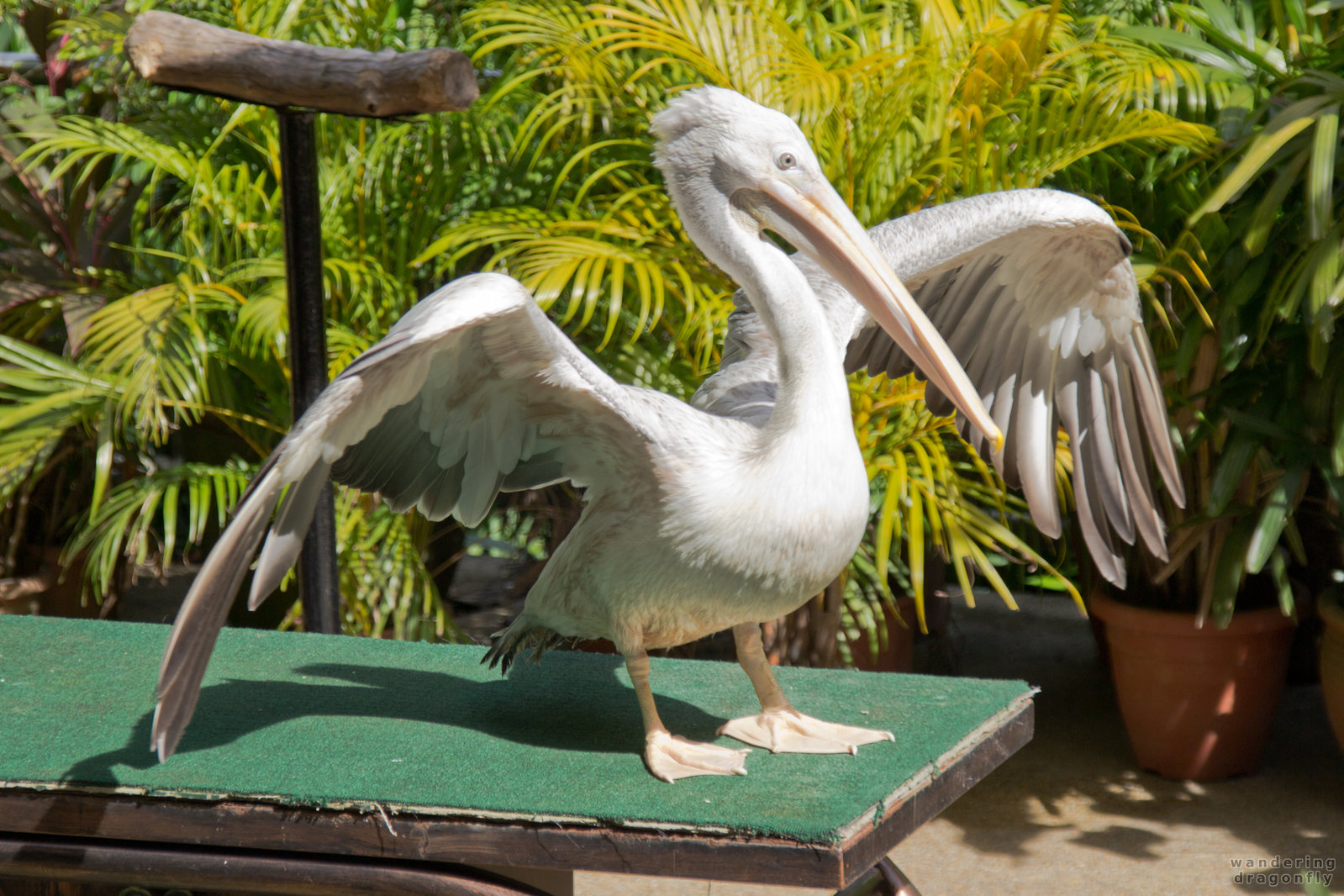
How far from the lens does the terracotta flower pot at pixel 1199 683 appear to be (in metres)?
3.60

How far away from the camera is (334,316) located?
149 inches

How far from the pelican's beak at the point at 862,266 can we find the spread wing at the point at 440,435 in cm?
35

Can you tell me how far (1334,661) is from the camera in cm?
345

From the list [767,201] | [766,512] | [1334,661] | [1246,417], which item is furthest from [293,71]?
[1334,661]

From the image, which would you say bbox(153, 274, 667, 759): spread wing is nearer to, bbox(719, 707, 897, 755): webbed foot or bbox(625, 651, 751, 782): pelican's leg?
bbox(625, 651, 751, 782): pelican's leg

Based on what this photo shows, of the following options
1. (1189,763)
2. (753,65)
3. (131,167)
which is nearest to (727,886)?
(1189,763)

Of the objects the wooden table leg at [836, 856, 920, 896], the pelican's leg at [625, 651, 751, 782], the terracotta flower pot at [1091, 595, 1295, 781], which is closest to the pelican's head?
the pelican's leg at [625, 651, 751, 782]

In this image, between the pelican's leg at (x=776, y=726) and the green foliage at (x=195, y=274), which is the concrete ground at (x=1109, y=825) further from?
the green foliage at (x=195, y=274)

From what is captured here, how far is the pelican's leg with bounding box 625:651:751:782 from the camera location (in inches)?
78.1

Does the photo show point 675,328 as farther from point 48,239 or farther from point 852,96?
point 48,239

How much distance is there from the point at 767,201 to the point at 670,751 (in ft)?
2.92

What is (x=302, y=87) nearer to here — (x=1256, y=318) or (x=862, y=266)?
(x=862, y=266)

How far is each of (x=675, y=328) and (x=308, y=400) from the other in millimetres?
1206

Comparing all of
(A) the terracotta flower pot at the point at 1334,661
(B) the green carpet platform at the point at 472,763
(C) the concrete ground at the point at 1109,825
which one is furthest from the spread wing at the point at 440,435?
(A) the terracotta flower pot at the point at 1334,661
